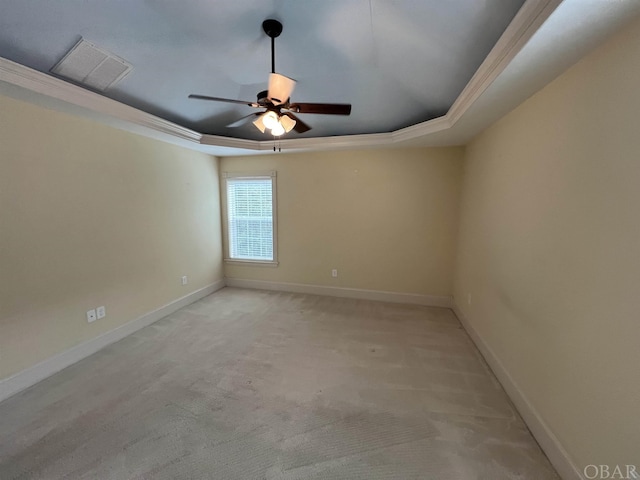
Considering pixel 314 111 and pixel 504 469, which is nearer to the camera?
A: pixel 504 469

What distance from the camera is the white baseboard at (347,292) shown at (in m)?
3.86

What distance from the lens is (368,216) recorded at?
13.0ft

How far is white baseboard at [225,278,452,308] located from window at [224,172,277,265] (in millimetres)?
404

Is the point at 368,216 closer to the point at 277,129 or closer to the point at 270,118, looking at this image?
the point at 277,129

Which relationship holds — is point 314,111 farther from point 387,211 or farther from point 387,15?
point 387,211

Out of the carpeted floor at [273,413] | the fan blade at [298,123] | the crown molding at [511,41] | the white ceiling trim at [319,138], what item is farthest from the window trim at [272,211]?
the crown molding at [511,41]

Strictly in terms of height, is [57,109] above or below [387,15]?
below

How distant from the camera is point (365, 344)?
9.20 feet

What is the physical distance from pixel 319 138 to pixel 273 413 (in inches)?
130

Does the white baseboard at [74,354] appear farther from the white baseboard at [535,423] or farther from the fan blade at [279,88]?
the white baseboard at [535,423]

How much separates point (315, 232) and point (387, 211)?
3.83 ft

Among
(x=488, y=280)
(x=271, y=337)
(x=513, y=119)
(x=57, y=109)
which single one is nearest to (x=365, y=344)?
(x=271, y=337)

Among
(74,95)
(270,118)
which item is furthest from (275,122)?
(74,95)

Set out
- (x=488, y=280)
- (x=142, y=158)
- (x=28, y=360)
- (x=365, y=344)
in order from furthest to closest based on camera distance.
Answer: (x=142, y=158)
(x=365, y=344)
(x=488, y=280)
(x=28, y=360)
